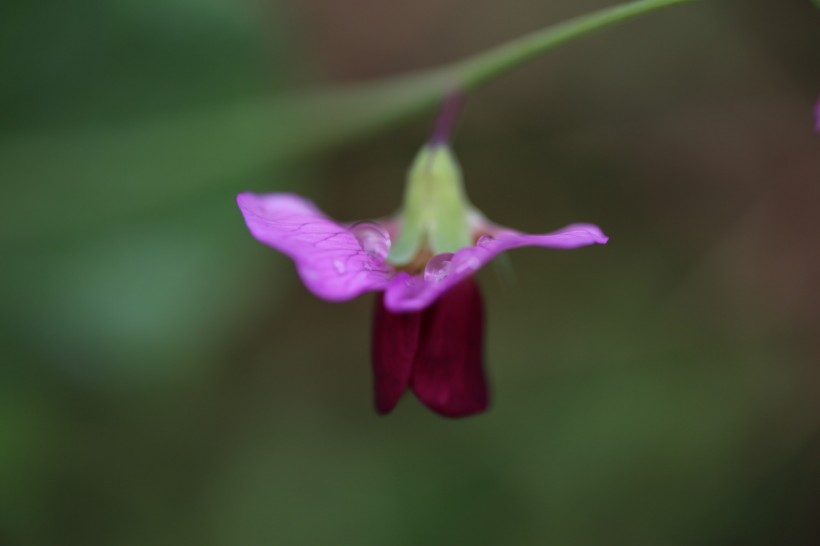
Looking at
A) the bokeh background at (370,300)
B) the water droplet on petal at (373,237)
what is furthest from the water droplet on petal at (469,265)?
the bokeh background at (370,300)

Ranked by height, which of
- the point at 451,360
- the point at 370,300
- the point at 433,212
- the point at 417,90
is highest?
the point at 417,90

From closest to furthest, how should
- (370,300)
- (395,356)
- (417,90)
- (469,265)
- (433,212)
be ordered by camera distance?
(469,265)
(395,356)
(433,212)
(417,90)
(370,300)

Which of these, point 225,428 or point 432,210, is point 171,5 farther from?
point 432,210

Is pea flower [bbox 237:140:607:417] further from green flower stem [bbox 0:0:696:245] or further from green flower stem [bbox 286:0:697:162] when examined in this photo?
green flower stem [bbox 0:0:696:245]

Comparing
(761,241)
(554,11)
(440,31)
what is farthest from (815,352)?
(440,31)

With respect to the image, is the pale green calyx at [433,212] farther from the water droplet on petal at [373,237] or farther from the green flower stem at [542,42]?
the green flower stem at [542,42]

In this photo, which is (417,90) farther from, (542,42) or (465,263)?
(465,263)

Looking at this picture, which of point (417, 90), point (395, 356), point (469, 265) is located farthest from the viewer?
point (417, 90)

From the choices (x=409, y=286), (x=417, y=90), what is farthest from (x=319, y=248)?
(x=417, y=90)
